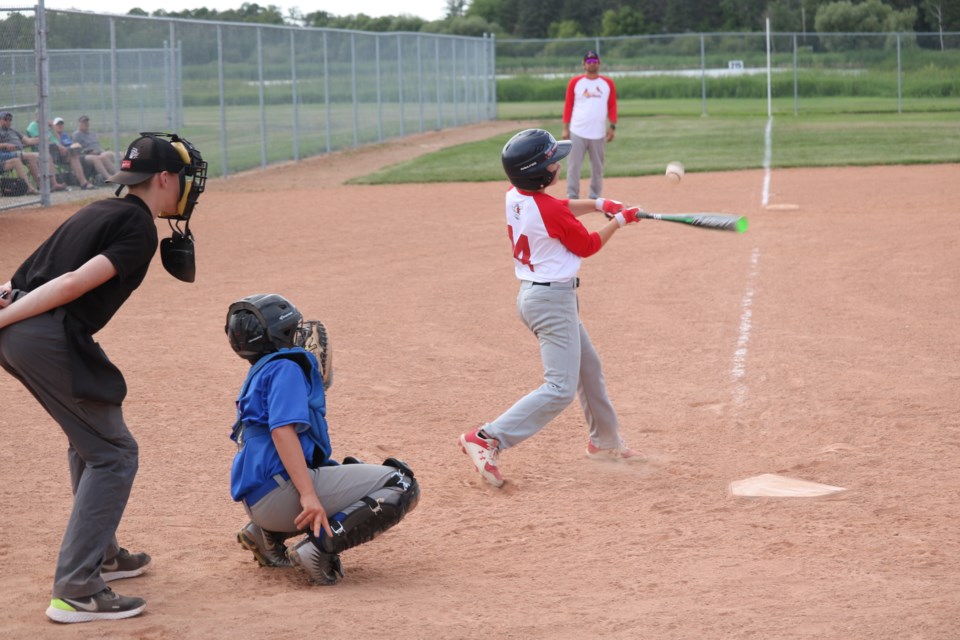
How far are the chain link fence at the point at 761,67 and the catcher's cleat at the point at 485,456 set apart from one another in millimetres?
33236

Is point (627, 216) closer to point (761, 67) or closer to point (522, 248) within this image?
point (522, 248)

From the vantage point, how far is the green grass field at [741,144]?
21.4m

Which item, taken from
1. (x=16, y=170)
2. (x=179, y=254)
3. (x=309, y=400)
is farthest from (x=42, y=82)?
(x=309, y=400)

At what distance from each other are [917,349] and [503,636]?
5386 mm

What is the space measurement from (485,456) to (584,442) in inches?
40.0

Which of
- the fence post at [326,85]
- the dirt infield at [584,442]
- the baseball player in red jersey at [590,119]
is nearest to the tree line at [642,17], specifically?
the fence post at [326,85]

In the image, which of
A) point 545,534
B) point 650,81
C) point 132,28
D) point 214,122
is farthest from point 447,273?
point 650,81

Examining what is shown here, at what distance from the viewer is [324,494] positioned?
181 inches

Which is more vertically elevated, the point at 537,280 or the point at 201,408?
the point at 537,280

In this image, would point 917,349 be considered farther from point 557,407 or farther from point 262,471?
point 262,471

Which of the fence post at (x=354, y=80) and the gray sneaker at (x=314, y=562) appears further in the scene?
the fence post at (x=354, y=80)

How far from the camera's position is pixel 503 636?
157 inches

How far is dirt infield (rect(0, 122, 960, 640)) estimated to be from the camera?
4.27 metres

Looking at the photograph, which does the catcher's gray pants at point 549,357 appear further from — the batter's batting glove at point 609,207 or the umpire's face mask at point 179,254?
the umpire's face mask at point 179,254
